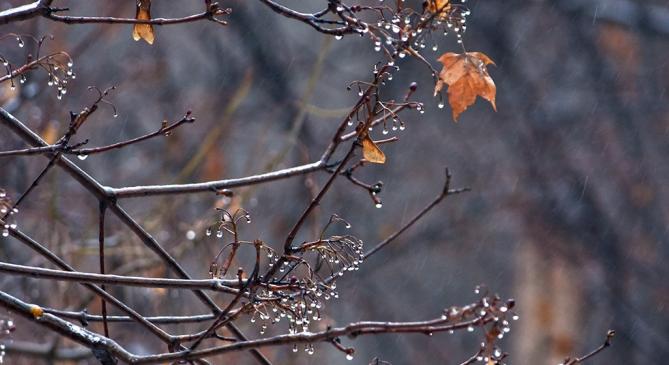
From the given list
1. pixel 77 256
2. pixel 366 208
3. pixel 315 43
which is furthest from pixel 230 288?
pixel 315 43

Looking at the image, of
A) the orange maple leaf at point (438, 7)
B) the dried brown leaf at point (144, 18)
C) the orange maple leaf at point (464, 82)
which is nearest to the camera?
the orange maple leaf at point (438, 7)

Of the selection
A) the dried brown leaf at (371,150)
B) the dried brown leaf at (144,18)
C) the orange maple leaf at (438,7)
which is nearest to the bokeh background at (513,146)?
the dried brown leaf at (144,18)

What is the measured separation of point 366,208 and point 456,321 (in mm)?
9164

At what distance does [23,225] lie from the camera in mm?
7434

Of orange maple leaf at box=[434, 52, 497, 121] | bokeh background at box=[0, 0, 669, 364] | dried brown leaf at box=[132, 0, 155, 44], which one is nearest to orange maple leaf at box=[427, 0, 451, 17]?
orange maple leaf at box=[434, 52, 497, 121]

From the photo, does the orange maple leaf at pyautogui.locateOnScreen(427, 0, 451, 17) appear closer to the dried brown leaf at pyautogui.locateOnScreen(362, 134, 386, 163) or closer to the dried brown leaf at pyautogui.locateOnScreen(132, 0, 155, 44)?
the dried brown leaf at pyautogui.locateOnScreen(362, 134, 386, 163)

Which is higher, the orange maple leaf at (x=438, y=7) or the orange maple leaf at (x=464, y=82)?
the orange maple leaf at (x=464, y=82)

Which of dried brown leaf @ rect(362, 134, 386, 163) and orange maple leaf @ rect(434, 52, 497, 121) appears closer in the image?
dried brown leaf @ rect(362, 134, 386, 163)

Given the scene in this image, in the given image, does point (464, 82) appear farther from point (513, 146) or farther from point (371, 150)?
point (513, 146)

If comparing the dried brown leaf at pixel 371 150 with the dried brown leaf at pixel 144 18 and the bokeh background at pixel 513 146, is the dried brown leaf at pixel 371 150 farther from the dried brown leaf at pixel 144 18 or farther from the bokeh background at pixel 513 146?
the bokeh background at pixel 513 146

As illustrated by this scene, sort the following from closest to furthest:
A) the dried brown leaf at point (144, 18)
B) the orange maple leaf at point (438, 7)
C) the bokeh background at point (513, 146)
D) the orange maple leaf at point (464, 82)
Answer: the orange maple leaf at point (438, 7), the dried brown leaf at point (144, 18), the orange maple leaf at point (464, 82), the bokeh background at point (513, 146)

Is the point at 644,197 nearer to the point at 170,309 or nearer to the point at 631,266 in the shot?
the point at 631,266

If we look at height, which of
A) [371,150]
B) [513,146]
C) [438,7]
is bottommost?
[371,150]

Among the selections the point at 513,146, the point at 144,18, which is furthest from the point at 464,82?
the point at 513,146
